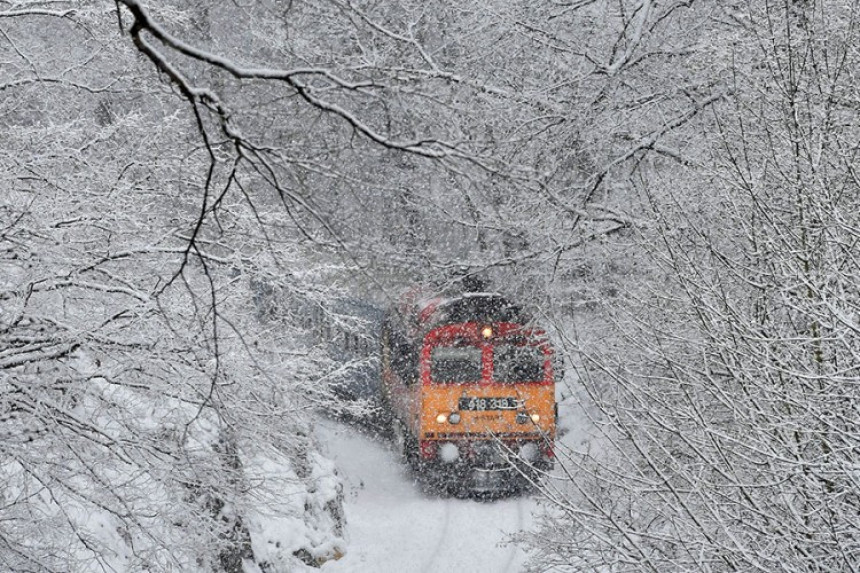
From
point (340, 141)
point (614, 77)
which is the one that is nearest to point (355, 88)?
point (340, 141)

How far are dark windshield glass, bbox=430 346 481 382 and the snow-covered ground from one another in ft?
5.72

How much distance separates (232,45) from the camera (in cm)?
1399

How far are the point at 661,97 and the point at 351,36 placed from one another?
326 cm

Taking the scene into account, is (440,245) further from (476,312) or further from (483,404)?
(483,404)

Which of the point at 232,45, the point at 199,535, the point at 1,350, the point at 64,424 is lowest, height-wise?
the point at 199,535

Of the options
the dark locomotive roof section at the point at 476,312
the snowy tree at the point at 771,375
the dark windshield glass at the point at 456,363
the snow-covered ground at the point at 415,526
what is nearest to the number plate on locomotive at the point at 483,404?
the dark windshield glass at the point at 456,363

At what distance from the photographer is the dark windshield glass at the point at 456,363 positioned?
15.1 metres

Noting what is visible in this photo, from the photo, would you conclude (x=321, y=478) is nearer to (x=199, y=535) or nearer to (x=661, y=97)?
(x=199, y=535)

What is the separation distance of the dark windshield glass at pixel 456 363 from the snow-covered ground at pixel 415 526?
1.74m

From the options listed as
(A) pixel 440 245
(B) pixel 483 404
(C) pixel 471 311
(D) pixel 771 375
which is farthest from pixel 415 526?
(D) pixel 771 375

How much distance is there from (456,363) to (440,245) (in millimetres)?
3197

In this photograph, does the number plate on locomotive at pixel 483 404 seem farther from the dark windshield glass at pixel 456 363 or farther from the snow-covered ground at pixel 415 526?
the snow-covered ground at pixel 415 526

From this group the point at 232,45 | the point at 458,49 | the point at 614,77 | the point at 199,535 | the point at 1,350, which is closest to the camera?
the point at 1,350

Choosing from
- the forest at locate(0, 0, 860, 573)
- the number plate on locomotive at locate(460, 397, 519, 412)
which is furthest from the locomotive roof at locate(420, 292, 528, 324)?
the forest at locate(0, 0, 860, 573)
